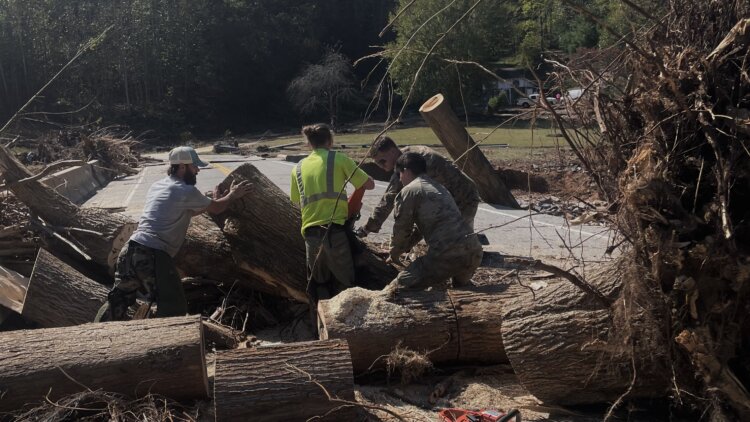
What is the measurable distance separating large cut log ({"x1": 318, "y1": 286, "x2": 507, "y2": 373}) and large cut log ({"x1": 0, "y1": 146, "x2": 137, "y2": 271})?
9.54 feet

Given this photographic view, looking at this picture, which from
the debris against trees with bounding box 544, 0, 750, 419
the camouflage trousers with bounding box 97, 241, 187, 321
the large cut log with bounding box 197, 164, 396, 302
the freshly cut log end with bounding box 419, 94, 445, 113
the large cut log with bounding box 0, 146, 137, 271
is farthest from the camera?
the freshly cut log end with bounding box 419, 94, 445, 113

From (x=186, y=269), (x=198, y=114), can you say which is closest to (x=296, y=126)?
(x=198, y=114)

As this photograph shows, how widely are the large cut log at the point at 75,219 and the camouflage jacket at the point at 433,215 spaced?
314cm

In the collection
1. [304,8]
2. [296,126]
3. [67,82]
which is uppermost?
[304,8]

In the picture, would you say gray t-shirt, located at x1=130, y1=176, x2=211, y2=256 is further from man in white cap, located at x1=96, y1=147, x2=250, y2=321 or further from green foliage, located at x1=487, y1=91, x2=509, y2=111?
green foliage, located at x1=487, y1=91, x2=509, y2=111

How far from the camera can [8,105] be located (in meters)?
50.6

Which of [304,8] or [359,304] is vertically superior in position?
[304,8]

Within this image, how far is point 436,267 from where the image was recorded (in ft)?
19.7

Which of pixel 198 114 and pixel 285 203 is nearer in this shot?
pixel 285 203

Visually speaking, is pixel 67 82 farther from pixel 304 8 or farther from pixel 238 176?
pixel 238 176

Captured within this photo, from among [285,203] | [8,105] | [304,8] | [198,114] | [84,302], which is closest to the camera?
[84,302]

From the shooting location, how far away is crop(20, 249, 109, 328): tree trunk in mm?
6535

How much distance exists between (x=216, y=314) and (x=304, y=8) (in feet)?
179

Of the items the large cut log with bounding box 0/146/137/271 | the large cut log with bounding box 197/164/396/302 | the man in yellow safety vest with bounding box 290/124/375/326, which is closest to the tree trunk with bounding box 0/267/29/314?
the large cut log with bounding box 0/146/137/271
